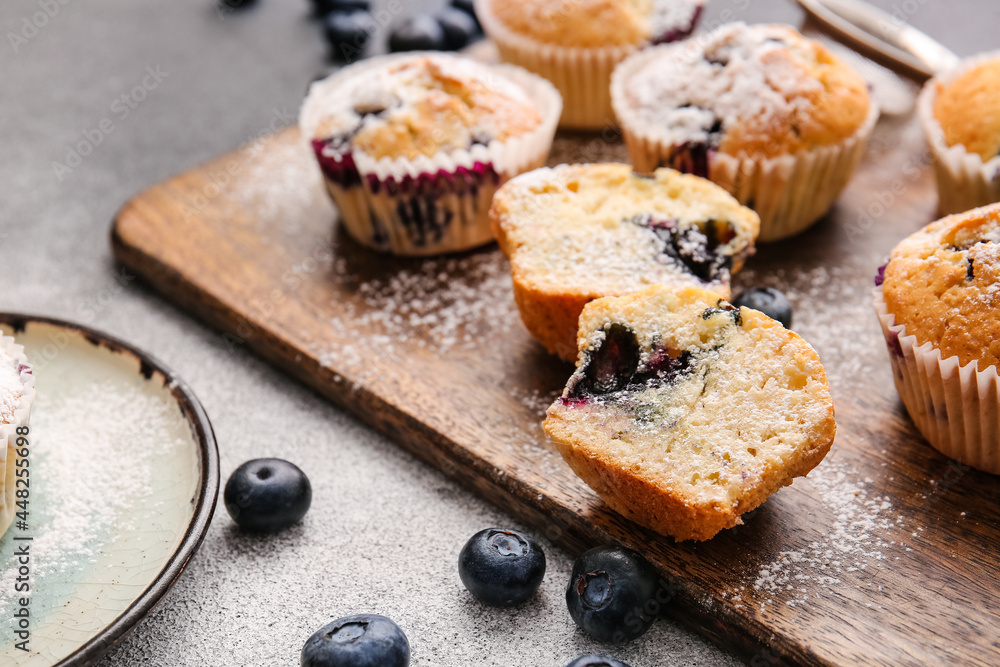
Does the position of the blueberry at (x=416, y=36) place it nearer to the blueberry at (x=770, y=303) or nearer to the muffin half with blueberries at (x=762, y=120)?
the muffin half with blueberries at (x=762, y=120)

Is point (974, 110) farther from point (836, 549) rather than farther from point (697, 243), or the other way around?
point (836, 549)

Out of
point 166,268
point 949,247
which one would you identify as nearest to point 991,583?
point 949,247

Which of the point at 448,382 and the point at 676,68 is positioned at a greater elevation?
the point at 676,68

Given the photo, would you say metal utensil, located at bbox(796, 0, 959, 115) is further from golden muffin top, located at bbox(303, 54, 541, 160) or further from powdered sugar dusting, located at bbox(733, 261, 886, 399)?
golden muffin top, located at bbox(303, 54, 541, 160)

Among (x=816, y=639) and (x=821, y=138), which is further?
(x=821, y=138)

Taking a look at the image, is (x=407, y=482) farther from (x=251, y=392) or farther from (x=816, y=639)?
(x=816, y=639)

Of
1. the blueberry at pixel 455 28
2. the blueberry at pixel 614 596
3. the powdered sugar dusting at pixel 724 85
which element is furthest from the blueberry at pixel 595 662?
the blueberry at pixel 455 28

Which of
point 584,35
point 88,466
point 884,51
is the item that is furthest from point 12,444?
point 884,51
